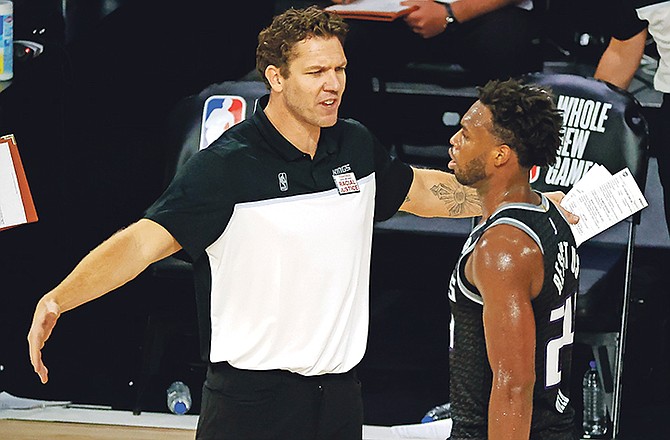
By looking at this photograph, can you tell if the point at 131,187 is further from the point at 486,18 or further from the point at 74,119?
the point at 486,18

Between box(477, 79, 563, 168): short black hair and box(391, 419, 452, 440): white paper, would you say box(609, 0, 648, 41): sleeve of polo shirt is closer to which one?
box(391, 419, 452, 440): white paper

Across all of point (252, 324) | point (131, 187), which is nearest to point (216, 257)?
point (252, 324)

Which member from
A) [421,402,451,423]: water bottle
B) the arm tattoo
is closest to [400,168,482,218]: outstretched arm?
the arm tattoo

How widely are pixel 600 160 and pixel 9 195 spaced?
7.46 ft

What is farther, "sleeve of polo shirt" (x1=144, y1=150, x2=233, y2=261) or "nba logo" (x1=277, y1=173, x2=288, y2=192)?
"nba logo" (x1=277, y1=173, x2=288, y2=192)

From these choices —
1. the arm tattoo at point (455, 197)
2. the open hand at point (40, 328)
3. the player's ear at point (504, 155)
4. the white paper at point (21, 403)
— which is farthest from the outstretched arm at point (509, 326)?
the white paper at point (21, 403)

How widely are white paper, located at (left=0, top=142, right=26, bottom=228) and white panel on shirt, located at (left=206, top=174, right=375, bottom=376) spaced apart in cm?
165

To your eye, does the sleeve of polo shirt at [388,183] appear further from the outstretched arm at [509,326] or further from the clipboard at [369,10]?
the clipboard at [369,10]

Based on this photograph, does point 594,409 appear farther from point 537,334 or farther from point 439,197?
point 537,334

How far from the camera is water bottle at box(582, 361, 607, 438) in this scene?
5234mm

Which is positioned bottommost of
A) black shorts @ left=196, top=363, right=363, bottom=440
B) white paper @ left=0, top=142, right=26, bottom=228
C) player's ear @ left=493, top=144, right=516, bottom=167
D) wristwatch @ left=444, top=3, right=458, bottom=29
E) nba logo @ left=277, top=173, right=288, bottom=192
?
black shorts @ left=196, top=363, right=363, bottom=440

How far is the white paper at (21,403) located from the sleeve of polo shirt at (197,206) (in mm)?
2186

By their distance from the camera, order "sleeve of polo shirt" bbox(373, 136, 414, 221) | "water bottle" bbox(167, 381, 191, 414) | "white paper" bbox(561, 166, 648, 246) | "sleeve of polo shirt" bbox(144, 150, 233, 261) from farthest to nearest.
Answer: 1. "water bottle" bbox(167, 381, 191, 414)
2. "white paper" bbox(561, 166, 648, 246)
3. "sleeve of polo shirt" bbox(373, 136, 414, 221)
4. "sleeve of polo shirt" bbox(144, 150, 233, 261)

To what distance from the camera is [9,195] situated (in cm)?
504
